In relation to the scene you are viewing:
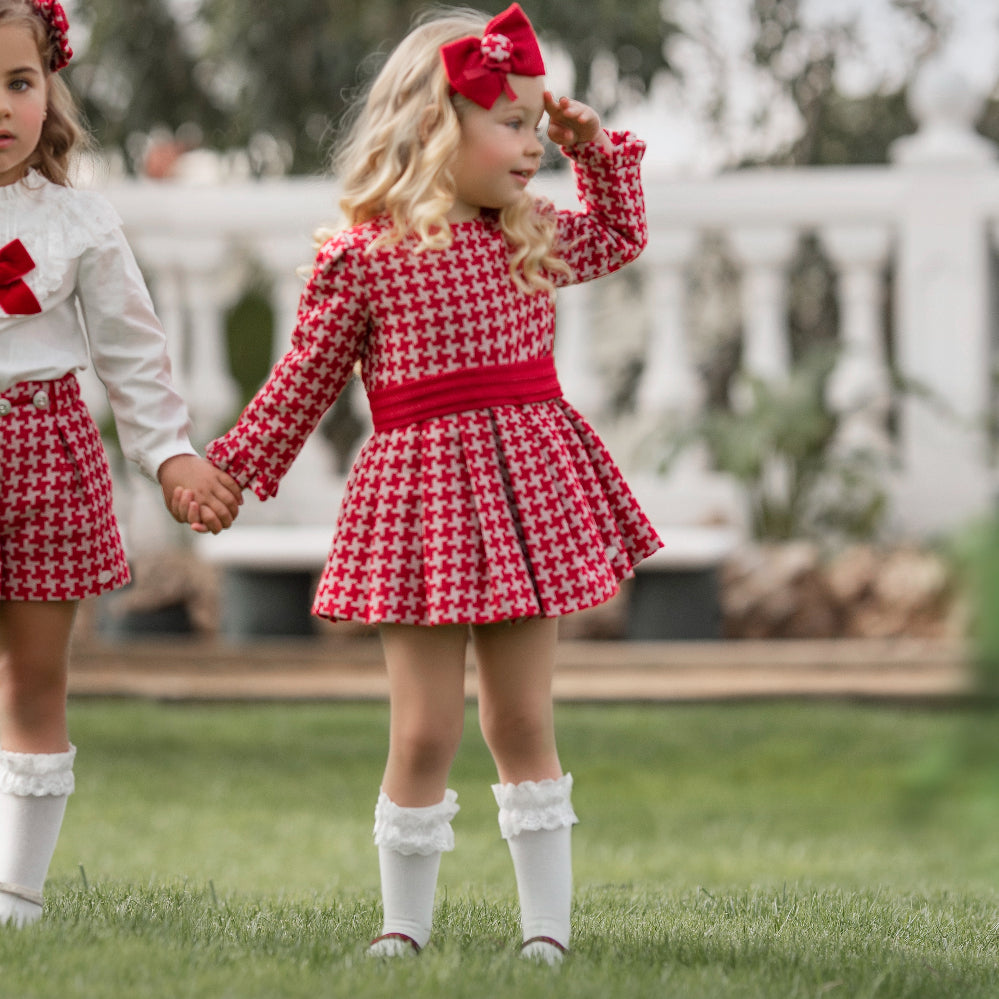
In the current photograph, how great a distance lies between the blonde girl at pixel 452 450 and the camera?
230 cm

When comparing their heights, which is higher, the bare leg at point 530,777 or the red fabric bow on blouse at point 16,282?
the red fabric bow on blouse at point 16,282

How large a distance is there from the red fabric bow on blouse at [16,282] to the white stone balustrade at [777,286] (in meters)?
3.32

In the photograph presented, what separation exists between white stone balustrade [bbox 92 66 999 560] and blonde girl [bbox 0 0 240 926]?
3221mm

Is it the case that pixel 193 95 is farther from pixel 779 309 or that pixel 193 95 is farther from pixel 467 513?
pixel 467 513

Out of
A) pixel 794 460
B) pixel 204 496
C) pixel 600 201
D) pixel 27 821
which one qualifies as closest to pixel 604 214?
pixel 600 201

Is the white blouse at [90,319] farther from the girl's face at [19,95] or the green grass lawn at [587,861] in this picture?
the green grass lawn at [587,861]

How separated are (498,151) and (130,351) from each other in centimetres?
68

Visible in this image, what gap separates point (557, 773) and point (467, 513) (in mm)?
418

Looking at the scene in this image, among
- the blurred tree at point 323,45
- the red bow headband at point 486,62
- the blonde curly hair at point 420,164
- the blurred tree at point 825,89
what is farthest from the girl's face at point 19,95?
the blurred tree at point 825,89

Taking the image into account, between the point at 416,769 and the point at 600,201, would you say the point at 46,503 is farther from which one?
the point at 600,201

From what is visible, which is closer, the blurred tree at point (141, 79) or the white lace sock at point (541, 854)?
the white lace sock at point (541, 854)

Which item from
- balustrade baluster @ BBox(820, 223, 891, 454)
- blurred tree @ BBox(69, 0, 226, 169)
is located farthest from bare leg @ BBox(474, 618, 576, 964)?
blurred tree @ BBox(69, 0, 226, 169)

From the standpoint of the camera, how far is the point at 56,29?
8.35 feet

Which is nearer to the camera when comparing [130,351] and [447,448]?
[447,448]
